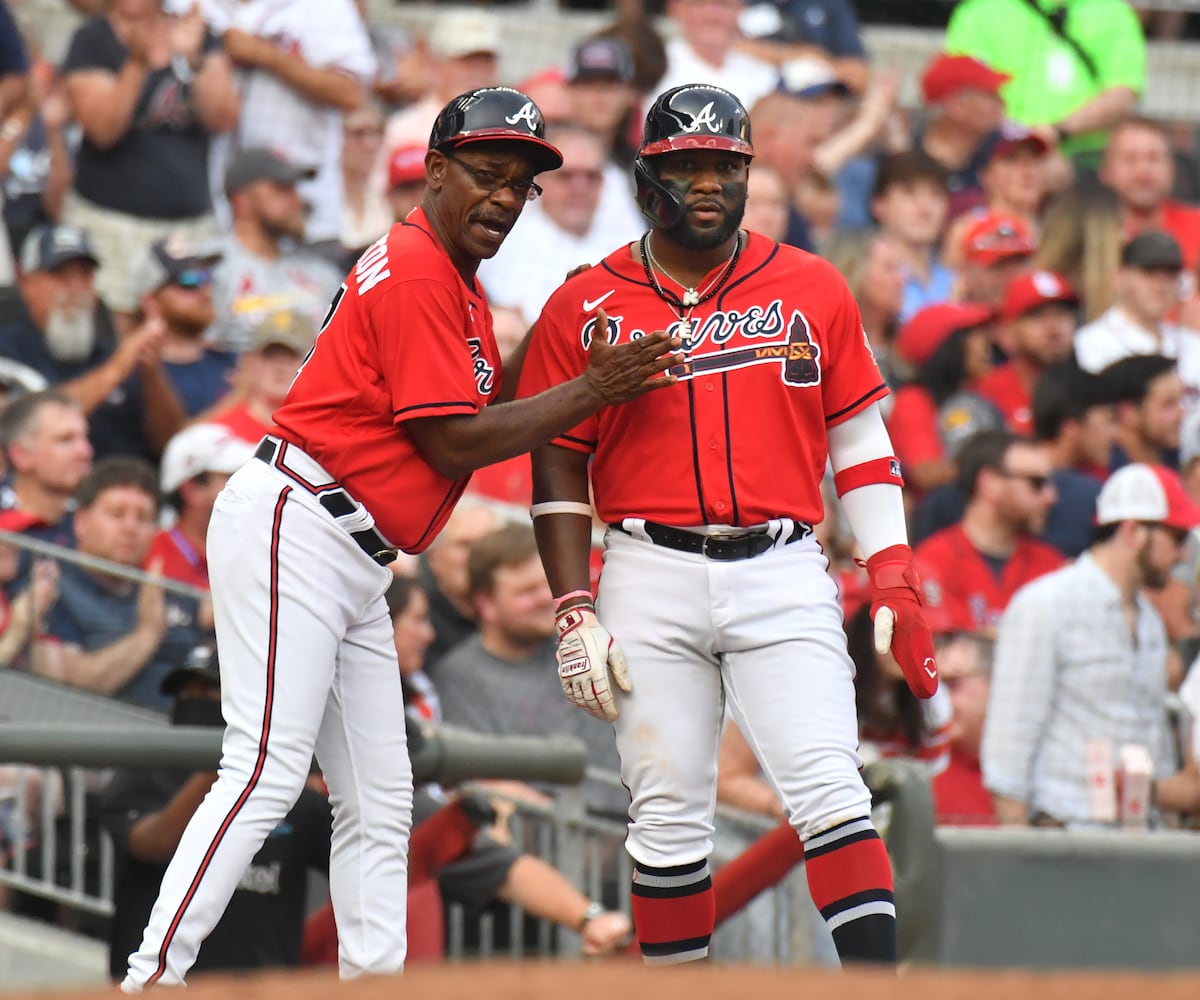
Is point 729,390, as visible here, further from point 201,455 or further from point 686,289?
point 201,455

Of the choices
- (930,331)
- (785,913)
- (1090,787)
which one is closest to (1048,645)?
(1090,787)

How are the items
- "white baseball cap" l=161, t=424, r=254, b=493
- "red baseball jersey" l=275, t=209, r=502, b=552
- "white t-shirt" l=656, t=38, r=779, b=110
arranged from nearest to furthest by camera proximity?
"red baseball jersey" l=275, t=209, r=502, b=552 → "white baseball cap" l=161, t=424, r=254, b=493 → "white t-shirt" l=656, t=38, r=779, b=110

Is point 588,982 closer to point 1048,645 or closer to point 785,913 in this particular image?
point 785,913

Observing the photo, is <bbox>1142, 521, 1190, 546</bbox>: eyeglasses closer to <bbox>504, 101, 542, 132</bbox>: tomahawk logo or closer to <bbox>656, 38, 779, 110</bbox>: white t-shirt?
<bbox>504, 101, 542, 132</bbox>: tomahawk logo

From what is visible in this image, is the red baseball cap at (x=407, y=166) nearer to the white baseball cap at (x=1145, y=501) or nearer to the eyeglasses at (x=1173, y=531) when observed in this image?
the white baseball cap at (x=1145, y=501)

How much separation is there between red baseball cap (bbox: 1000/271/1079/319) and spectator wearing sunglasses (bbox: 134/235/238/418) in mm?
3517

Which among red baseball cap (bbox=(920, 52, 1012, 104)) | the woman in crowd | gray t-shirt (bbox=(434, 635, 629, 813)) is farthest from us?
red baseball cap (bbox=(920, 52, 1012, 104))

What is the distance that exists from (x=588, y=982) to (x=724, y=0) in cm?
850

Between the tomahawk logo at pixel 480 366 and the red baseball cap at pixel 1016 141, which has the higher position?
the red baseball cap at pixel 1016 141

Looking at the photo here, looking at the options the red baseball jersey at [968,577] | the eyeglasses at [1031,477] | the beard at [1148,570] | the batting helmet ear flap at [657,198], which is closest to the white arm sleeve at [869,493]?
the batting helmet ear flap at [657,198]

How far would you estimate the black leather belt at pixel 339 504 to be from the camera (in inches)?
176

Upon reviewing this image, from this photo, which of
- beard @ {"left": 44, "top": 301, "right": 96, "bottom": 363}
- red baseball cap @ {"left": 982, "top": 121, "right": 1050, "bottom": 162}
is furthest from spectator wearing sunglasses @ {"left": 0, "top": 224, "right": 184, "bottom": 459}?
red baseball cap @ {"left": 982, "top": 121, "right": 1050, "bottom": 162}

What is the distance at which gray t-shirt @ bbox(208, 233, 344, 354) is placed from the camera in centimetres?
811

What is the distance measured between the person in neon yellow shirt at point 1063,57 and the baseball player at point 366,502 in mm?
7647
